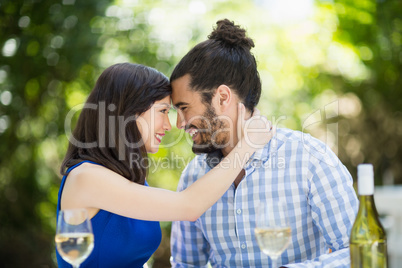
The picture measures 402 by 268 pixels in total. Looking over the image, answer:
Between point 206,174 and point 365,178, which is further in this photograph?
point 206,174

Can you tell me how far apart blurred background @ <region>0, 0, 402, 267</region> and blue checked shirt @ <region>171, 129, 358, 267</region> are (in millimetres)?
2184

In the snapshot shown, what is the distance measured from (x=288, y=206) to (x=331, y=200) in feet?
0.60

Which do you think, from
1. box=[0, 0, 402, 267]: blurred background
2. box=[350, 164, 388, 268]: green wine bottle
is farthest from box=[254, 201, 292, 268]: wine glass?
box=[0, 0, 402, 267]: blurred background

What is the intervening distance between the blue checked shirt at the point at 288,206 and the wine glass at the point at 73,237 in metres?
0.83

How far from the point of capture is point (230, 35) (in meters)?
2.01

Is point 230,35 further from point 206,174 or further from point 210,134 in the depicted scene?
point 206,174

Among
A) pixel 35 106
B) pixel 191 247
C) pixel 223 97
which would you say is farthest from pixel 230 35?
pixel 35 106

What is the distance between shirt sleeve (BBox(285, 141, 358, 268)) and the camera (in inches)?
63.6

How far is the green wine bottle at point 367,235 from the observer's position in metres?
1.08

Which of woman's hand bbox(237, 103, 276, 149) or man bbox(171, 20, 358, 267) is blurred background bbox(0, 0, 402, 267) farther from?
woman's hand bbox(237, 103, 276, 149)

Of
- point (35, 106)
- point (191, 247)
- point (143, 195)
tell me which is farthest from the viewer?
point (35, 106)

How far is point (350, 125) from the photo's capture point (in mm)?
5754

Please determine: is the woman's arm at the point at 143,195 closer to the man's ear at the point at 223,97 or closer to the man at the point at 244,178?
the man at the point at 244,178

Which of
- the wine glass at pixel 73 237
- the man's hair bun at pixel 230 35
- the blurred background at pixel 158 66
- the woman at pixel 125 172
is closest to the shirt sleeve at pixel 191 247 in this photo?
the woman at pixel 125 172
